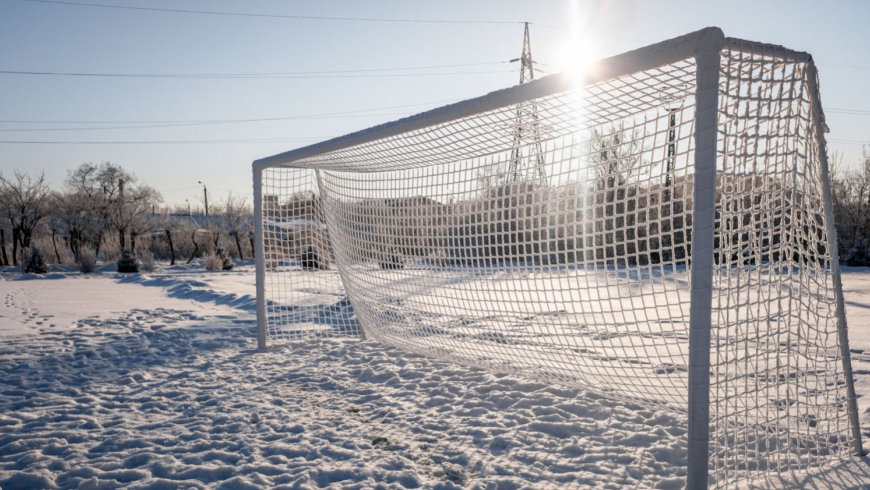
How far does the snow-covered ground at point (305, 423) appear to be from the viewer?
2.33 meters

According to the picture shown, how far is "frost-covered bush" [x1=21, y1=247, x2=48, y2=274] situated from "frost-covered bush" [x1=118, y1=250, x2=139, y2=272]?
1633 mm

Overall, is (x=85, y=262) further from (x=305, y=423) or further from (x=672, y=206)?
(x=672, y=206)

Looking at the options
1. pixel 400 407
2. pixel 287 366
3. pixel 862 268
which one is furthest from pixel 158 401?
pixel 862 268

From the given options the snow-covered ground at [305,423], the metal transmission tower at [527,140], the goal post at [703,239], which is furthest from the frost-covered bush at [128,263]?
the goal post at [703,239]

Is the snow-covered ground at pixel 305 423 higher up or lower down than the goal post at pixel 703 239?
lower down

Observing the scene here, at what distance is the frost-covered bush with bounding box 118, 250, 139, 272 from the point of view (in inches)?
550

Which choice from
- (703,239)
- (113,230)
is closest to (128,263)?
(113,230)

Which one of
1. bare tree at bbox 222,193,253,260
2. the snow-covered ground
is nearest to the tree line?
bare tree at bbox 222,193,253,260

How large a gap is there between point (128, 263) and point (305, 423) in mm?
13244

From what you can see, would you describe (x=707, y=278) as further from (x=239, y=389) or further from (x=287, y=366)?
(x=287, y=366)

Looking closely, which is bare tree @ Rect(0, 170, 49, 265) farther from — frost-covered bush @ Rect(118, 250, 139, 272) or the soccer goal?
the soccer goal

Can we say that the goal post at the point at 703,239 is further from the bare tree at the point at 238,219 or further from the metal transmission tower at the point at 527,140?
the bare tree at the point at 238,219

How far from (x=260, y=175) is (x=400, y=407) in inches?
121

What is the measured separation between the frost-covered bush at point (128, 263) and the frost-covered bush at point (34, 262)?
1.63 meters
